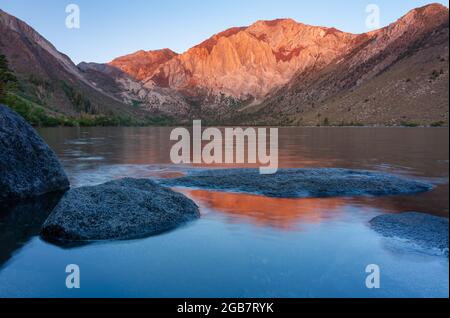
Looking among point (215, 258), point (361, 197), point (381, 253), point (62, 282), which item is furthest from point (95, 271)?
point (361, 197)

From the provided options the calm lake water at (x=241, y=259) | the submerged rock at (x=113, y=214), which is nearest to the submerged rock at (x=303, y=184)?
the calm lake water at (x=241, y=259)

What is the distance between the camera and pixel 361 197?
27.3 meters

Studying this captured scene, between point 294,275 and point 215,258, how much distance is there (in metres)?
3.20

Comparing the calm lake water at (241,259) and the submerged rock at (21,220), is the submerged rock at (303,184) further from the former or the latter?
the submerged rock at (21,220)

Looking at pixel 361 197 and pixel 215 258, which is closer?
pixel 215 258

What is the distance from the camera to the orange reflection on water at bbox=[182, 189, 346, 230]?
838 inches

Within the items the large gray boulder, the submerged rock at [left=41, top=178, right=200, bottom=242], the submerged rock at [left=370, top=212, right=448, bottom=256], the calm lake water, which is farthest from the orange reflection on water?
the large gray boulder

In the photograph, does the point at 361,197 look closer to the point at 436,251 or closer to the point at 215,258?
the point at 436,251

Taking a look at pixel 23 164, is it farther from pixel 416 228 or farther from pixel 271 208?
pixel 416 228

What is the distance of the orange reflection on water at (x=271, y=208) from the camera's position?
838 inches

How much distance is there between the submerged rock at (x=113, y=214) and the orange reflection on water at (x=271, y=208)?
248cm

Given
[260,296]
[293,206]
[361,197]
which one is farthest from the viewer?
[361,197]

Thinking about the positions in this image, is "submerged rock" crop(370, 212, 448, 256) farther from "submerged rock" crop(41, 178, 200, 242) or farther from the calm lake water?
"submerged rock" crop(41, 178, 200, 242)
